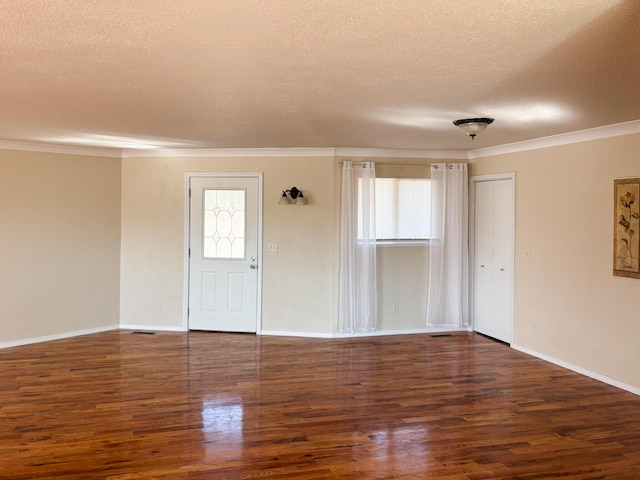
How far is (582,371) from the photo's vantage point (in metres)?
5.09

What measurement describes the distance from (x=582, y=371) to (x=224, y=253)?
4256 millimetres

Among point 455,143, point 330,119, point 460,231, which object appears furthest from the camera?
point 460,231

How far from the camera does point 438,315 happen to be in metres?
6.70

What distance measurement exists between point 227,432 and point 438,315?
3.76m

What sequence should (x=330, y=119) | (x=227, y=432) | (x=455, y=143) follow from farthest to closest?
(x=455, y=143), (x=330, y=119), (x=227, y=432)

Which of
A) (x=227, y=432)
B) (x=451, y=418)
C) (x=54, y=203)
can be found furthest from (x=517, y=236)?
(x=54, y=203)

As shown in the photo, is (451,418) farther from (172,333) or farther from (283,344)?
(172,333)

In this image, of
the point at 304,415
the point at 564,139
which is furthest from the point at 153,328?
the point at 564,139

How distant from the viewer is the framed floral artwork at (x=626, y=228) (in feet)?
14.6

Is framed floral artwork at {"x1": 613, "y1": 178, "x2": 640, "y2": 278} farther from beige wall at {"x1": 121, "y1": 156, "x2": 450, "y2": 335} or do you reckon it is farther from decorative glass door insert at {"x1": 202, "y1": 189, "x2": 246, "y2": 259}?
decorative glass door insert at {"x1": 202, "y1": 189, "x2": 246, "y2": 259}

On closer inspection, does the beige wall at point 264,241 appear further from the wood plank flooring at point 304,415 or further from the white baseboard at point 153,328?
the wood plank flooring at point 304,415

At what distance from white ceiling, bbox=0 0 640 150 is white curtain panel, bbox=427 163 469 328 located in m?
1.80

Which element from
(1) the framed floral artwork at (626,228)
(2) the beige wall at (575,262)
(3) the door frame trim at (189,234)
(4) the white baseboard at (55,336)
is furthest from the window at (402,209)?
(4) the white baseboard at (55,336)

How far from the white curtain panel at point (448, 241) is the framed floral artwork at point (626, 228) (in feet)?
6.98
